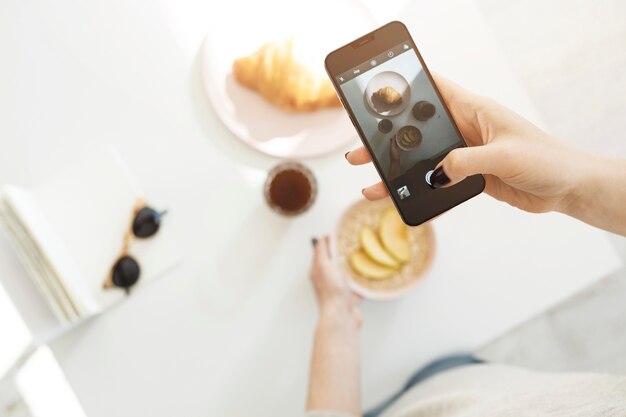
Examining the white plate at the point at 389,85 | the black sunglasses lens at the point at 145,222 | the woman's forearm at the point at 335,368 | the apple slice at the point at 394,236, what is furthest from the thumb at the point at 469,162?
the black sunglasses lens at the point at 145,222

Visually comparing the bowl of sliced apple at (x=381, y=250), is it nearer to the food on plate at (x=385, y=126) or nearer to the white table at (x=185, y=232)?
the white table at (x=185, y=232)

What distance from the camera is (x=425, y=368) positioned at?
2.79 ft

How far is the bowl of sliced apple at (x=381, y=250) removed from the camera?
2.64 feet

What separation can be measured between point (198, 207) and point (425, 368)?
477 millimetres

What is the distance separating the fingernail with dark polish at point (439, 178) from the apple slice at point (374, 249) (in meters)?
0.20

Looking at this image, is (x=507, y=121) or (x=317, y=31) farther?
(x=317, y=31)

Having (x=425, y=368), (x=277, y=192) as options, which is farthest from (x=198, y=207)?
(x=425, y=368)

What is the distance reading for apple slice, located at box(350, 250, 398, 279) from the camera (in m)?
0.81

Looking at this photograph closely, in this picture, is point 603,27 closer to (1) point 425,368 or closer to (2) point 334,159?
(2) point 334,159

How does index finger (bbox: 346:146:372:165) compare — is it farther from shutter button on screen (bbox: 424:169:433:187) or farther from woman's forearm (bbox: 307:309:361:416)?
woman's forearm (bbox: 307:309:361:416)

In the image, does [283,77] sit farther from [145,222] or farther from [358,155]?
[145,222]

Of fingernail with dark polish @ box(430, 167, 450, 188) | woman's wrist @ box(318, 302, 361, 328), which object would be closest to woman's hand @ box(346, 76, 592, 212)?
fingernail with dark polish @ box(430, 167, 450, 188)

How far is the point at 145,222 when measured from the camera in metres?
0.79

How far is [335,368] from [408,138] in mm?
383
